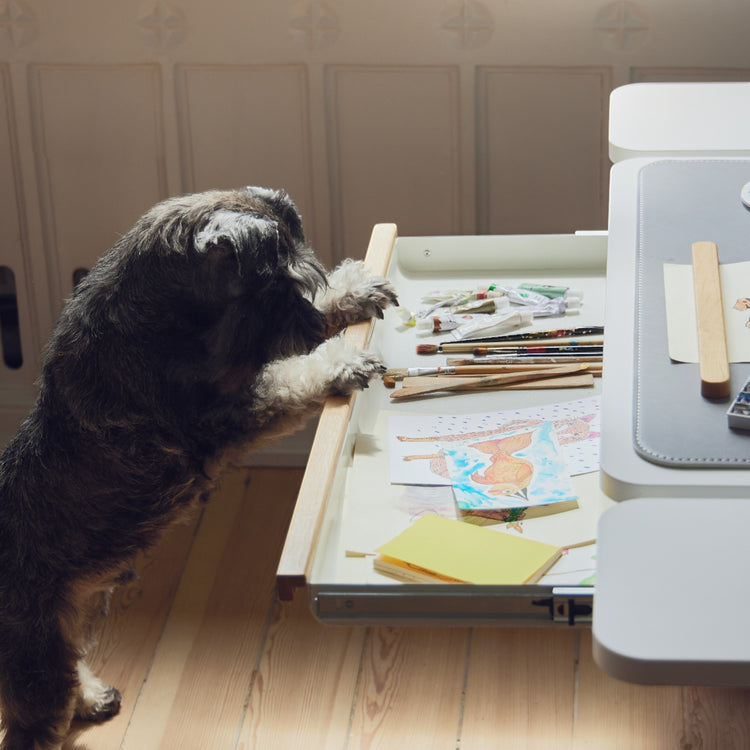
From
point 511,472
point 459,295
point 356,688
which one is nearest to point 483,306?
point 459,295

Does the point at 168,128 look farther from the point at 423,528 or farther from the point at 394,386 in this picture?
the point at 423,528

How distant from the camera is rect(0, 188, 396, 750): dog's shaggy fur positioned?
4.63 ft

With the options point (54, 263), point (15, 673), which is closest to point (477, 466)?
point (15, 673)

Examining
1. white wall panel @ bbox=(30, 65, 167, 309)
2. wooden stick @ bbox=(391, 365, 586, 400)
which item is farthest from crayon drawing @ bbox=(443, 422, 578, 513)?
white wall panel @ bbox=(30, 65, 167, 309)

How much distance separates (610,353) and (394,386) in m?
0.50

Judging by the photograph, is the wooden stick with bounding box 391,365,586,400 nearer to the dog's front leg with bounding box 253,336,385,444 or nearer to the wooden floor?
the dog's front leg with bounding box 253,336,385,444

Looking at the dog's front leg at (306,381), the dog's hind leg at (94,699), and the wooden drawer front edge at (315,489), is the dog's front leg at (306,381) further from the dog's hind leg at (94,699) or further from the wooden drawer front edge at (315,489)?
the dog's hind leg at (94,699)

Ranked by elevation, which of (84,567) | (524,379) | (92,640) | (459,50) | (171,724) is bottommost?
(171,724)

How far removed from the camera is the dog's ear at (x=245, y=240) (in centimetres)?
136

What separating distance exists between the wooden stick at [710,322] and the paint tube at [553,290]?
17.9 inches

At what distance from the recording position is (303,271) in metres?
1.43

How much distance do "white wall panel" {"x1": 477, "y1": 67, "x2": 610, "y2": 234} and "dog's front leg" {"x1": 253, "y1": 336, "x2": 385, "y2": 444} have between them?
117 cm

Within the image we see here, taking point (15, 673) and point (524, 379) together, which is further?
point (15, 673)

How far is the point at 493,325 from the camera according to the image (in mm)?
1603
